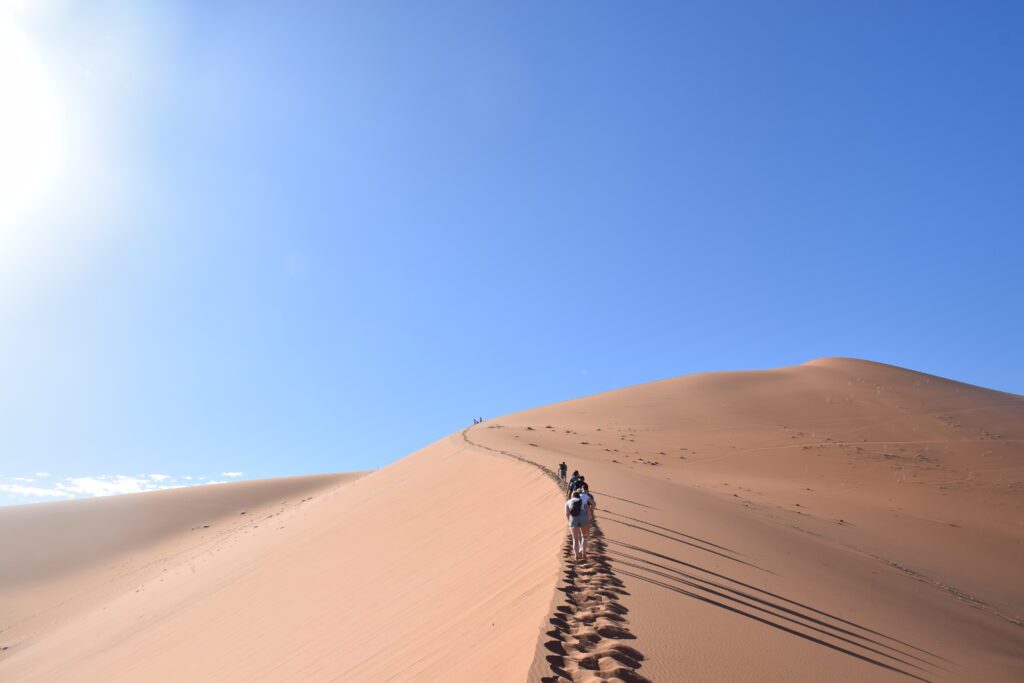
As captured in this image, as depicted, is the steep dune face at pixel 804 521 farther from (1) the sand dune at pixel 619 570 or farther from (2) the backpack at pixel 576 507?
(2) the backpack at pixel 576 507

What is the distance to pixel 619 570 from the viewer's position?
19.6 ft

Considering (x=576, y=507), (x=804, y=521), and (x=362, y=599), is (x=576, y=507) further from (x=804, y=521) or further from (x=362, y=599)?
(x=804, y=521)

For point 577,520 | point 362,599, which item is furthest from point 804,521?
point 362,599

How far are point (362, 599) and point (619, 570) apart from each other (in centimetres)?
354

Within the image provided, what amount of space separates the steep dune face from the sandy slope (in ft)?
2.53

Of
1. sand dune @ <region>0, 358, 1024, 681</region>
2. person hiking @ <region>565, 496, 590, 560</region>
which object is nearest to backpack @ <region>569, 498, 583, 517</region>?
person hiking @ <region>565, 496, 590, 560</region>

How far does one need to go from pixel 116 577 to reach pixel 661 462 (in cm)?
2046

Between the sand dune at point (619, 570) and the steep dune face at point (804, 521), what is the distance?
0.17 ft

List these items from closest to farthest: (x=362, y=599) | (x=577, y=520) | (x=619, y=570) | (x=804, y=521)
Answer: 1. (x=619, y=570)
2. (x=577, y=520)
3. (x=362, y=599)
4. (x=804, y=521)

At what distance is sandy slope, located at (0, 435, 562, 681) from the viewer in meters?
5.24

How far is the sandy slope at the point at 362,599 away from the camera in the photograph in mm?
5242

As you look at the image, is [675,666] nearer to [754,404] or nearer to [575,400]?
[754,404]

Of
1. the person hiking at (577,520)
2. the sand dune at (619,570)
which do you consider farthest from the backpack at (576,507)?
the sand dune at (619,570)

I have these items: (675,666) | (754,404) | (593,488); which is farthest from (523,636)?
→ (754,404)
